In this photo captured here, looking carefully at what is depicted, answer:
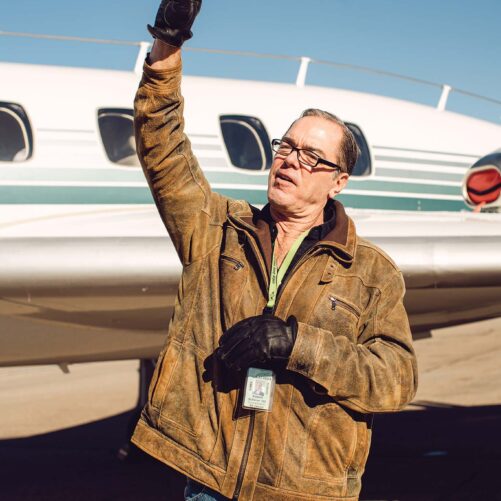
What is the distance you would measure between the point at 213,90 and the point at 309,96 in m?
1.07

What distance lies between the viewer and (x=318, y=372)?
2.40 m

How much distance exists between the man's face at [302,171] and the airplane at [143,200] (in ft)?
8.17

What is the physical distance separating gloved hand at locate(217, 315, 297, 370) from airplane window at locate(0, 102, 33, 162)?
14.1 ft

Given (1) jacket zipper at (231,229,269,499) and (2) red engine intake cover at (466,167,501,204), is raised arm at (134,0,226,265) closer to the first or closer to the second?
(1) jacket zipper at (231,229,269,499)

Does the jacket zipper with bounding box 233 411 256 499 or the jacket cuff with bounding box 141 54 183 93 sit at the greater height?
the jacket cuff with bounding box 141 54 183 93

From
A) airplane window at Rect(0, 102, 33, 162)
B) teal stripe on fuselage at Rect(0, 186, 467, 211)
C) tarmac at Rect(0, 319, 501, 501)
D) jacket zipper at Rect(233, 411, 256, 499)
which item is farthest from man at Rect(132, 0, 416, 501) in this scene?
airplane window at Rect(0, 102, 33, 162)

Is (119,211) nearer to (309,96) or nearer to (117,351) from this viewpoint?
(117,351)

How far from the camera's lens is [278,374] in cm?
253

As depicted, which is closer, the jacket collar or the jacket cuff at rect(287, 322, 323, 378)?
the jacket cuff at rect(287, 322, 323, 378)

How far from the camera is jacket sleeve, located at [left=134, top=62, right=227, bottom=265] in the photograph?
8.43ft

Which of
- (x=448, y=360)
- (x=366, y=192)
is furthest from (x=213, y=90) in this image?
(x=448, y=360)

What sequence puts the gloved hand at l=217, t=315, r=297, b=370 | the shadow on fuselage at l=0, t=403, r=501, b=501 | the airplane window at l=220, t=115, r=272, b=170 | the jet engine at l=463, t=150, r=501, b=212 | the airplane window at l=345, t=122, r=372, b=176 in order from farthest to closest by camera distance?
1. the airplane window at l=345, t=122, r=372, b=176
2. the airplane window at l=220, t=115, r=272, b=170
3. the jet engine at l=463, t=150, r=501, b=212
4. the shadow on fuselage at l=0, t=403, r=501, b=501
5. the gloved hand at l=217, t=315, r=297, b=370

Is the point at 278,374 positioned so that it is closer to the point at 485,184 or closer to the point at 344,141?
the point at 344,141

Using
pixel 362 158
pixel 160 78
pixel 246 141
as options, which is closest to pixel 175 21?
pixel 160 78
